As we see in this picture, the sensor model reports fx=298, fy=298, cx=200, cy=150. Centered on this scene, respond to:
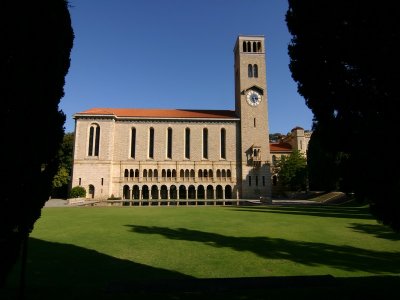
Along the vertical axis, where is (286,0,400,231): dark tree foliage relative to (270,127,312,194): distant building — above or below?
below

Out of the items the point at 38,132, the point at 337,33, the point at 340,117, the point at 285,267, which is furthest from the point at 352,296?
the point at 38,132

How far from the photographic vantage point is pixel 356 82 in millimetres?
7266

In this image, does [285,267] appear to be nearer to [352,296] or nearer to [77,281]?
[352,296]

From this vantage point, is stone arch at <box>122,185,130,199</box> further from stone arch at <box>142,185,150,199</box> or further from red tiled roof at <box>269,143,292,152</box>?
red tiled roof at <box>269,143,292,152</box>

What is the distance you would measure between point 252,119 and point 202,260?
1933 inches

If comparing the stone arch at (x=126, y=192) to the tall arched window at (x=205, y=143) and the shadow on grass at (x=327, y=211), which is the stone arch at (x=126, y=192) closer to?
the tall arched window at (x=205, y=143)

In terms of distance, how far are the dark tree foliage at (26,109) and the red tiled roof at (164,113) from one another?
163 ft

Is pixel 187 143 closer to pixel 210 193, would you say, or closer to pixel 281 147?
pixel 210 193

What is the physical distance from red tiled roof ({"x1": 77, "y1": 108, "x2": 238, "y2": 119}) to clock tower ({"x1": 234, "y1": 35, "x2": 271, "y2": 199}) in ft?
11.4

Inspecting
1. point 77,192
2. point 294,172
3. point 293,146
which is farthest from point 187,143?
point 293,146

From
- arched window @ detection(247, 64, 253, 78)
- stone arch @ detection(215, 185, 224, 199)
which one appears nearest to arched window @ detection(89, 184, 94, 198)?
stone arch @ detection(215, 185, 224, 199)

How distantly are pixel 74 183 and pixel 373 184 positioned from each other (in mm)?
52285

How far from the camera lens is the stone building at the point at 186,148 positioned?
53.9 metres

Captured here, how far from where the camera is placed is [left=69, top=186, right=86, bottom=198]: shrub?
48562mm
